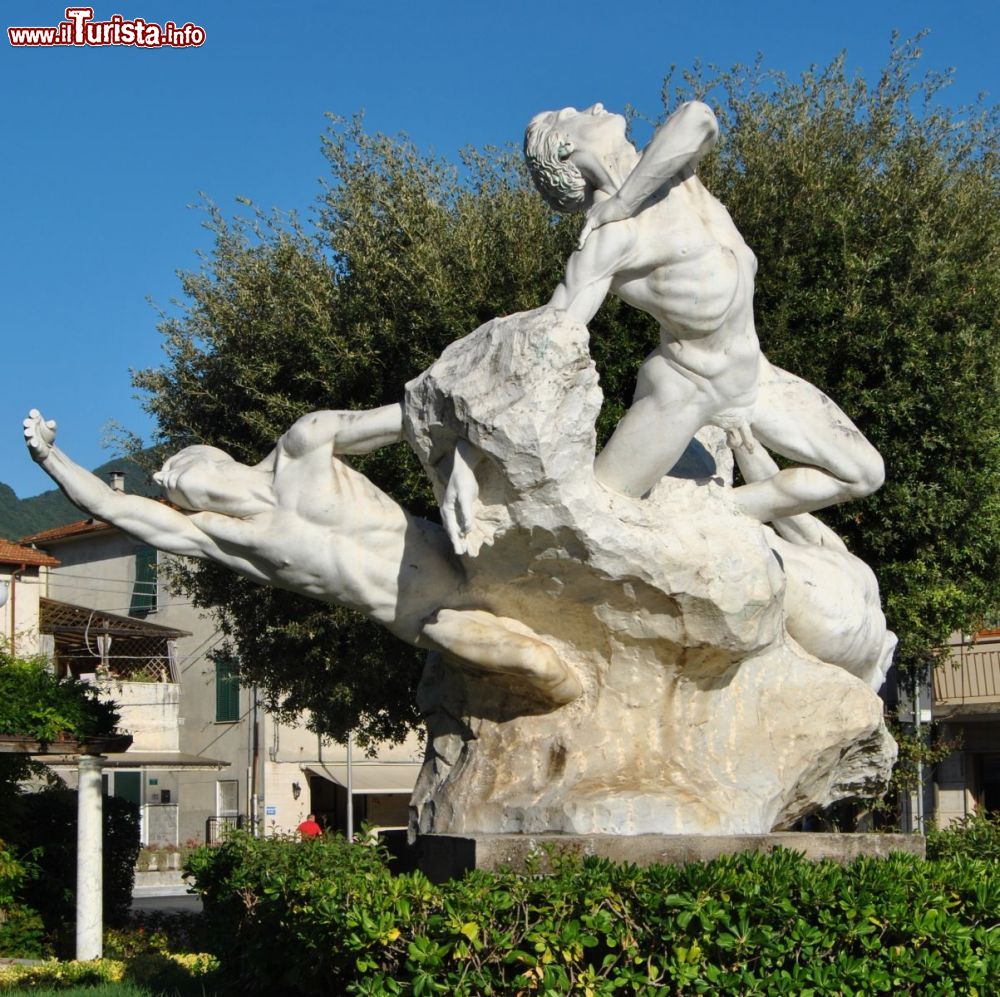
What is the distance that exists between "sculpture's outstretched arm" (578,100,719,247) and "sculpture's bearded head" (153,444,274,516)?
2108 mm

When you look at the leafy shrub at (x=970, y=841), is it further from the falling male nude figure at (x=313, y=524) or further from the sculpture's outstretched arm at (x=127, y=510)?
the sculpture's outstretched arm at (x=127, y=510)

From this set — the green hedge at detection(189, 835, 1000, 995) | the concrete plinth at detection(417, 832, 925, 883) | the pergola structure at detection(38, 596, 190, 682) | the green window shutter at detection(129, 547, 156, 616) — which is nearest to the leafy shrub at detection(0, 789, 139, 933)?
the concrete plinth at detection(417, 832, 925, 883)

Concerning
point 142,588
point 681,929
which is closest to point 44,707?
point 681,929

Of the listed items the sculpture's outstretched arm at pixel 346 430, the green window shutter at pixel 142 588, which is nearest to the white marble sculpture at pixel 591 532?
the sculpture's outstretched arm at pixel 346 430

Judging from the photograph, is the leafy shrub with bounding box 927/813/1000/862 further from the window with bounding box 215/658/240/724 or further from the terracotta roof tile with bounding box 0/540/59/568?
the window with bounding box 215/658/240/724

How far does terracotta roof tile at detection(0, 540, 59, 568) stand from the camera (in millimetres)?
28469

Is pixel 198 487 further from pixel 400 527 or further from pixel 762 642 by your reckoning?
pixel 762 642

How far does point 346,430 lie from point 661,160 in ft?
6.91

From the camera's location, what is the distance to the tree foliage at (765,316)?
1384cm

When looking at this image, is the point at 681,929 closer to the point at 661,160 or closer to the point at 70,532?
the point at 661,160

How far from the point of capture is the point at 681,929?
5566 millimetres

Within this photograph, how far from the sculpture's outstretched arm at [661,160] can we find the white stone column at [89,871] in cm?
914

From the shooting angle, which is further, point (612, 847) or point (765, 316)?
point (765, 316)

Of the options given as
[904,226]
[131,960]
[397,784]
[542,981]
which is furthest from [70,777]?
[542,981]
